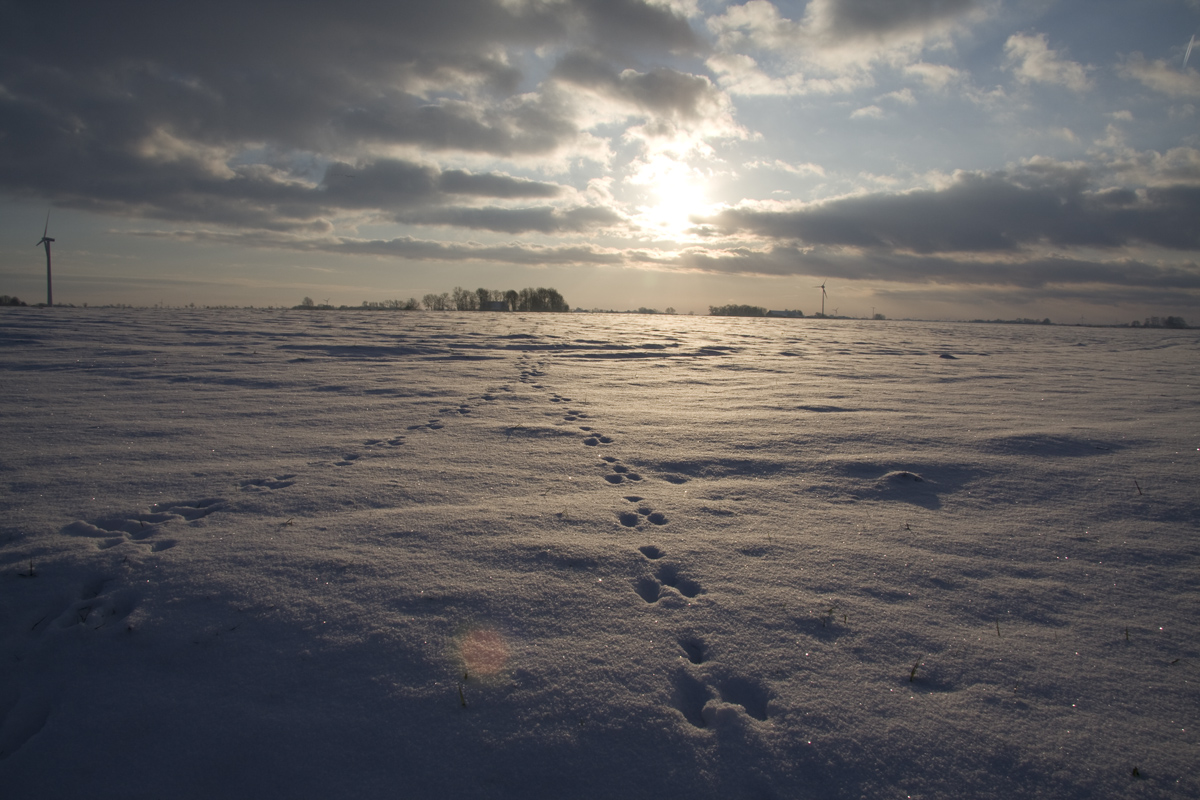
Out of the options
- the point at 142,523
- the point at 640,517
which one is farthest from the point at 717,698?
the point at 142,523

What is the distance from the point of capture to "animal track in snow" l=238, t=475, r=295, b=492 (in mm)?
3457

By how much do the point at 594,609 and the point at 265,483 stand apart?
8.74 feet

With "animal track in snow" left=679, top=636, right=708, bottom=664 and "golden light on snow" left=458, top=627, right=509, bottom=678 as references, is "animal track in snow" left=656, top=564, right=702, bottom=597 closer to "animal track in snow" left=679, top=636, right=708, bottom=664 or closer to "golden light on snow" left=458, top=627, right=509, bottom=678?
"animal track in snow" left=679, top=636, right=708, bottom=664

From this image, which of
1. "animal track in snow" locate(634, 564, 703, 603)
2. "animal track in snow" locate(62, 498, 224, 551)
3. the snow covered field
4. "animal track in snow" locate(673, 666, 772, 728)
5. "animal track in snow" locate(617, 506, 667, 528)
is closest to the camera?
the snow covered field

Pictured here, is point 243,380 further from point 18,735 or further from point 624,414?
point 18,735

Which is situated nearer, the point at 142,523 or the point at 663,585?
the point at 663,585

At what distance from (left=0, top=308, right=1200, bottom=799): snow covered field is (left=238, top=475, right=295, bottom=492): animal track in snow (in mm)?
25

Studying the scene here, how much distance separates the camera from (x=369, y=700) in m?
1.78

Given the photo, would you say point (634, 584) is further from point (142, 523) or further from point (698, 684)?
point (142, 523)

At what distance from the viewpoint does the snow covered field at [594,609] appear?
1590 mm

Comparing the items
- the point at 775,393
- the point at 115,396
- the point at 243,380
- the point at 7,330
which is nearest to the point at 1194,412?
the point at 775,393

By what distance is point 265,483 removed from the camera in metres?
3.56

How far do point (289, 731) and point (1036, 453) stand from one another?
5406 mm

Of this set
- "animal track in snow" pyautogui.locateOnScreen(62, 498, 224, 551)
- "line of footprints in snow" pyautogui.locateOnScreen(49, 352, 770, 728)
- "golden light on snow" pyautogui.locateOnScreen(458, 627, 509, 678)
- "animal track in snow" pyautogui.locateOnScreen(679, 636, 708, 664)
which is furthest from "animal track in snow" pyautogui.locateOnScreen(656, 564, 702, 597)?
"animal track in snow" pyautogui.locateOnScreen(62, 498, 224, 551)
